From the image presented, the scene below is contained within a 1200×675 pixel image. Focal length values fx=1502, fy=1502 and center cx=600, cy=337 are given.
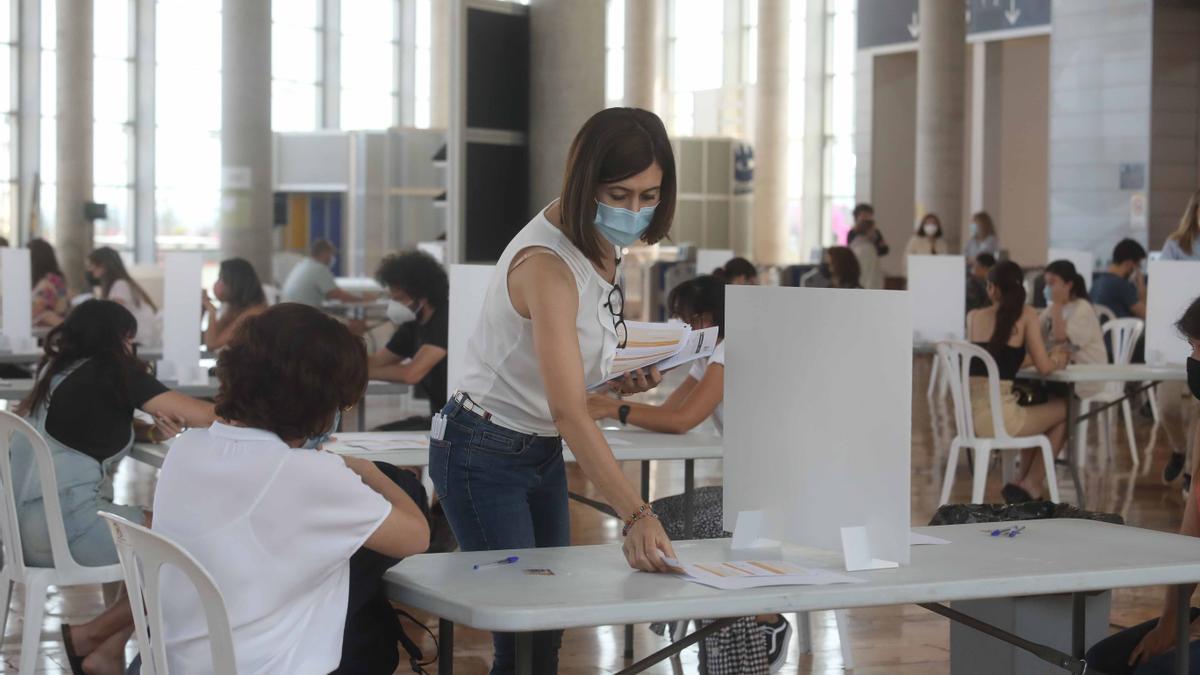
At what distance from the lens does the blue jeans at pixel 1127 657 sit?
8.18 feet

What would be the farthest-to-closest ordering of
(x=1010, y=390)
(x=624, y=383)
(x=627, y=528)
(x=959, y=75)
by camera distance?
(x=959, y=75) → (x=1010, y=390) → (x=624, y=383) → (x=627, y=528)

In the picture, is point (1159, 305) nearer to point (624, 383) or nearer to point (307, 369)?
point (624, 383)

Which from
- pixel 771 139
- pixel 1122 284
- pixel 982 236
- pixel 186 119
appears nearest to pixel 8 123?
pixel 186 119

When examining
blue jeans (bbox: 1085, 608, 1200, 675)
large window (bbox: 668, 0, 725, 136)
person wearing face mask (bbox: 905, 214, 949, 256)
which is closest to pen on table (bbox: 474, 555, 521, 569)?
blue jeans (bbox: 1085, 608, 1200, 675)

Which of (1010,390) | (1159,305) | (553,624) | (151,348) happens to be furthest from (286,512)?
(151,348)

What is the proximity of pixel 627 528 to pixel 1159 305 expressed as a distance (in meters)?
4.59

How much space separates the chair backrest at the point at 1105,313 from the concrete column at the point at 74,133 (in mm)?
12605

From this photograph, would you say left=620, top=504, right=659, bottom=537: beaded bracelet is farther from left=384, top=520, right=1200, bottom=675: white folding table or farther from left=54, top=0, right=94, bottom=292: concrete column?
left=54, top=0, right=94, bottom=292: concrete column

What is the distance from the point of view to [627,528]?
212 cm

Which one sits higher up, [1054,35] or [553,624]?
[1054,35]

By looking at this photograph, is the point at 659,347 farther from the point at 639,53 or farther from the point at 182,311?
the point at 639,53

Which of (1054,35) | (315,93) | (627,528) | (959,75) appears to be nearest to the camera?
(627,528)

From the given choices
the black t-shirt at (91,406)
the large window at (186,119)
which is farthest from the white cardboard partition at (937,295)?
the large window at (186,119)

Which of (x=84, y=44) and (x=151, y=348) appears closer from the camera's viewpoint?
(x=151, y=348)
